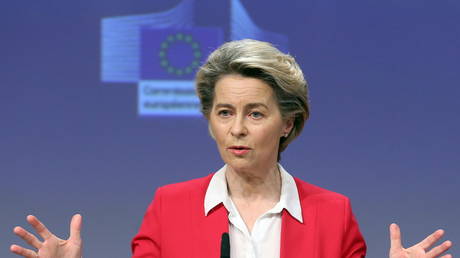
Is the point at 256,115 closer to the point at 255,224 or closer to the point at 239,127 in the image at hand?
the point at 239,127

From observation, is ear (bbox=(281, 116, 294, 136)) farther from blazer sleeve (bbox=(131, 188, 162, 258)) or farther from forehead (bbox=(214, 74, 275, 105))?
blazer sleeve (bbox=(131, 188, 162, 258))

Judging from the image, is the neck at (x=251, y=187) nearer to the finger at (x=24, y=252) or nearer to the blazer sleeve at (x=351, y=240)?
the blazer sleeve at (x=351, y=240)

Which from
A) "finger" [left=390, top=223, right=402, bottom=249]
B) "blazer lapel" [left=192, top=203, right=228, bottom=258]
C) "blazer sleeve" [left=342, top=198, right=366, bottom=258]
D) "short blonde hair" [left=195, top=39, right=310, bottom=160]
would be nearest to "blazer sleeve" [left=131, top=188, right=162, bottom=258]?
"blazer lapel" [left=192, top=203, right=228, bottom=258]

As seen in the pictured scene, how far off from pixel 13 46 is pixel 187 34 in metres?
0.89

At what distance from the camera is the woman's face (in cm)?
240

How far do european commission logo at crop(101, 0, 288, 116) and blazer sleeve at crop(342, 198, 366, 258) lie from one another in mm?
1756

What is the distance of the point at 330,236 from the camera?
8.20 ft

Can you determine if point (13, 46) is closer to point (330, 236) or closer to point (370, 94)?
point (370, 94)

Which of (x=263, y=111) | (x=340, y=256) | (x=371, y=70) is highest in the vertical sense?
(x=371, y=70)

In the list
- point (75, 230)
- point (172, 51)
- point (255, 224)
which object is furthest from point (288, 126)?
point (172, 51)

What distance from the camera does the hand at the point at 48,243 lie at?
226 cm

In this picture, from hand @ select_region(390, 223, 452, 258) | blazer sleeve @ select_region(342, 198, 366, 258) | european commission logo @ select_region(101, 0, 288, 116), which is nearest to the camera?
hand @ select_region(390, 223, 452, 258)

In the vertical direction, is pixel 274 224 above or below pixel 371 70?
below

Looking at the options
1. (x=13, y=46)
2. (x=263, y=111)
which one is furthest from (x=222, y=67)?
(x=13, y=46)
